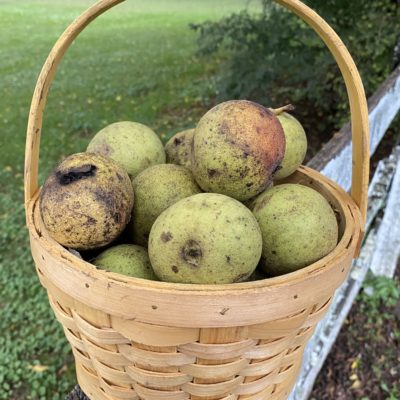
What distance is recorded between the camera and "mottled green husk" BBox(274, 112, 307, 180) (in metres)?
1.76

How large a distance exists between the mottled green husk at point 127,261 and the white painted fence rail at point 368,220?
1012 mm

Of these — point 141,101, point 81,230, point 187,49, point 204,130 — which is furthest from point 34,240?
point 187,49

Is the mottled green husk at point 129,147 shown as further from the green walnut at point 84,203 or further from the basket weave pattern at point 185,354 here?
the basket weave pattern at point 185,354

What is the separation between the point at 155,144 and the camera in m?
1.86

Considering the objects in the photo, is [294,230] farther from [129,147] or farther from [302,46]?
[302,46]

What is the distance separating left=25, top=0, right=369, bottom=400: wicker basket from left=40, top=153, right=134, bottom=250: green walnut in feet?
0.22

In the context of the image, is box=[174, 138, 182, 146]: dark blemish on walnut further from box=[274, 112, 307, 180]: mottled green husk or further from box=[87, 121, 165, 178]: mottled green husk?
box=[274, 112, 307, 180]: mottled green husk

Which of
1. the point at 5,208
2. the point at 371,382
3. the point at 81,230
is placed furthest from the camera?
the point at 5,208

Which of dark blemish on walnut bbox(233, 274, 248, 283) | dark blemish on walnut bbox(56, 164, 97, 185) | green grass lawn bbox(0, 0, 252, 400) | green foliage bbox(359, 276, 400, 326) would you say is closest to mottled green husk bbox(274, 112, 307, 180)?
dark blemish on walnut bbox(233, 274, 248, 283)

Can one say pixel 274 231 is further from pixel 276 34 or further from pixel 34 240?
pixel 276 34

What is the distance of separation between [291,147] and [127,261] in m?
0.75

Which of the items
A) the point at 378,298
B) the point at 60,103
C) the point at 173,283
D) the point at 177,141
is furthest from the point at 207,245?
the point at 60,103

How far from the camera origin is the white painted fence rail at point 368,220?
2.32m

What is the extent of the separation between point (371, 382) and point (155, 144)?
6.43 ft
